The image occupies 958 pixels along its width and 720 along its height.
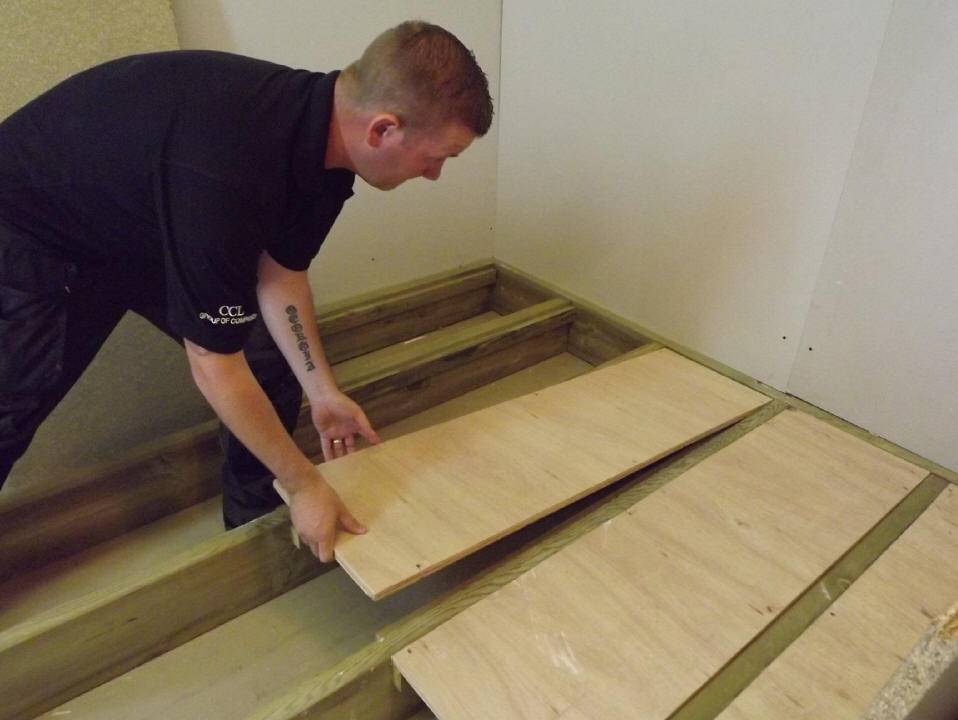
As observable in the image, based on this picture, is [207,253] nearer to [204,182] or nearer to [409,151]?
[204,182]

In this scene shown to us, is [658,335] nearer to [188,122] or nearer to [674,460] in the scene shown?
[674,460]

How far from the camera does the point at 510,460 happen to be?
5.14 ft

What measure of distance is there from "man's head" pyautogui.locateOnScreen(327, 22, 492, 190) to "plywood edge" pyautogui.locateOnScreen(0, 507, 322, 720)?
0.78 metres

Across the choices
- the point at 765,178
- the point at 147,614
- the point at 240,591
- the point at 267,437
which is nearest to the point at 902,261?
the point at 765,178

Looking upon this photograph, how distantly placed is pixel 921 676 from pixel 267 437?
3.30 ft

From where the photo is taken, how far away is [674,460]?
1670 mm

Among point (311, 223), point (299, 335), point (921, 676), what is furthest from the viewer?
point (299, 335)

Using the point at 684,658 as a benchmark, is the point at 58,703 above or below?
below

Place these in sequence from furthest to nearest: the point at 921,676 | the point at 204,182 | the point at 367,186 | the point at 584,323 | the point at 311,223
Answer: the point at 584,323, the point at 367,186, the point at 311,223, the point at 204,182, the point at 921,676

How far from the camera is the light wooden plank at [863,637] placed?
1080 millimetres

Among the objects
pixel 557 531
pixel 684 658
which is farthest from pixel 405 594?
pixel 684 658

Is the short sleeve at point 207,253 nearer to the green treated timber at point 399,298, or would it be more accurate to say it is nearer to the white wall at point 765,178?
the green treated timber at point 399,298

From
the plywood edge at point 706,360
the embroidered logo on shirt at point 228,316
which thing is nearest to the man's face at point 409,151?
the embroidered logo on shirt at point 228,316

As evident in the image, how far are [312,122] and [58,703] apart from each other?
A: 1.17m
